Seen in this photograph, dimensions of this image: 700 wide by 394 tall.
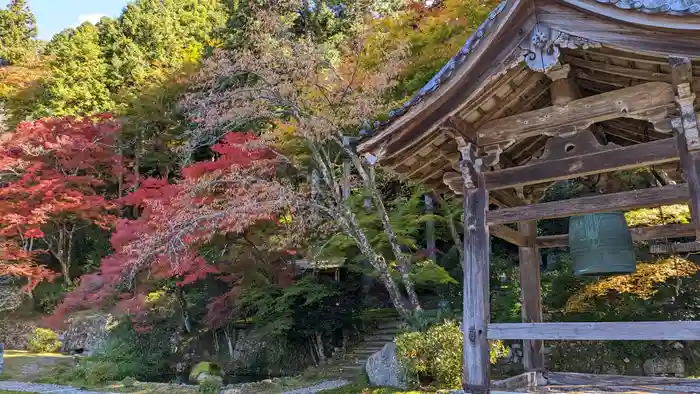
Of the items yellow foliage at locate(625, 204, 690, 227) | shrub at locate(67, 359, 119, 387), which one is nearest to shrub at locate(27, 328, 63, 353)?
shrub at locate(67, 359, 119, 387)

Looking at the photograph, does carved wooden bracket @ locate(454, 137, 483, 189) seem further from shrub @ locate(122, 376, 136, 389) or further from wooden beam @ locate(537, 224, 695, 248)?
shrub @ locate(122, 376, 136, 389)

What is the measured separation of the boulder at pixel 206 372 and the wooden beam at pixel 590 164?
423 inches

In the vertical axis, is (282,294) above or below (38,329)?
above

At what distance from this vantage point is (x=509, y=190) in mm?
5266

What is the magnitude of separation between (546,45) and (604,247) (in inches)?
65.9

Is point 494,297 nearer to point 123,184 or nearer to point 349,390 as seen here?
point 349,390

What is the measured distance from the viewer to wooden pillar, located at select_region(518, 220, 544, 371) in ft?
16.7

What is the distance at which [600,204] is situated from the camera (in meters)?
3.47

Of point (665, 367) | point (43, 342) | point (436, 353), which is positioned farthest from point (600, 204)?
point (43, 342)

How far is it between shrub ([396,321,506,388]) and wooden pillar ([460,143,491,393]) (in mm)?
4059

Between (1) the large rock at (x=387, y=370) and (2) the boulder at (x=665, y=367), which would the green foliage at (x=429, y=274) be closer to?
(1) the large rock at (x=387, y=370)

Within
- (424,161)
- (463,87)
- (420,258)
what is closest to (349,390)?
(420,258)

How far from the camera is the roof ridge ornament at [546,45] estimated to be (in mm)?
3256

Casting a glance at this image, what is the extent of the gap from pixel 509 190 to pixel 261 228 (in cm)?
836
